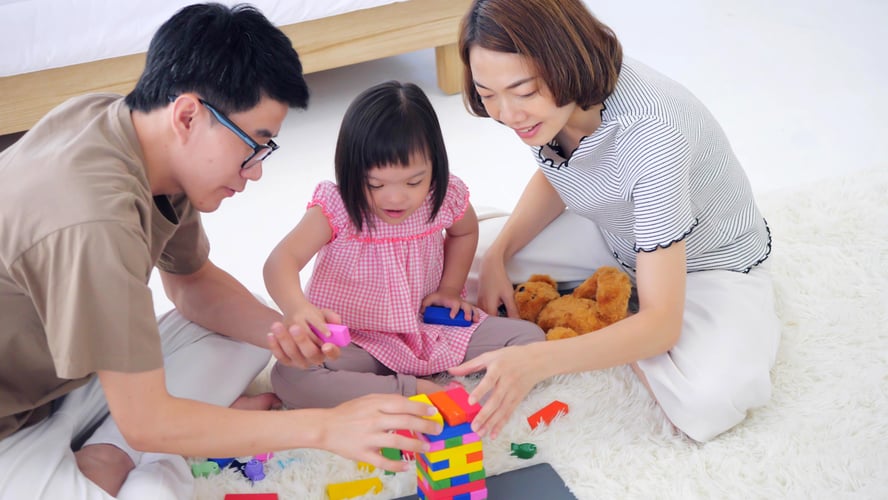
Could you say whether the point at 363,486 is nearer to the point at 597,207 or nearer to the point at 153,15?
the point at 597,207

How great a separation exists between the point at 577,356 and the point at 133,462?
65 cm

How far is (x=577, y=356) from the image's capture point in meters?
1.31

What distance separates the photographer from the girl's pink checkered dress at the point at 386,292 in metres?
1.59

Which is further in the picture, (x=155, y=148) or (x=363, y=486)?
(x=363, y=486)

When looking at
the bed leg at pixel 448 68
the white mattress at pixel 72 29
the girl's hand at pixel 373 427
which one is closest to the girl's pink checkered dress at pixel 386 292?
the girl's hand at pixel 373 427

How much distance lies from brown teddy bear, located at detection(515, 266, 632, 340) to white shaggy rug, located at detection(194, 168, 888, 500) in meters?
0.09

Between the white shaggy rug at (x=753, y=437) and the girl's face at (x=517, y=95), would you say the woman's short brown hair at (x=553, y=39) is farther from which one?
the white shaggy rug at (x=753, y=437)

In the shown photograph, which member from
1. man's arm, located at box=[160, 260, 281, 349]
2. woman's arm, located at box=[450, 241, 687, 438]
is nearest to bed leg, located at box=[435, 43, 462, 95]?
man's arm, located at box=[160, 260, 281, 349]

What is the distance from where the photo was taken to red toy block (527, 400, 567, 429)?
1463 mm

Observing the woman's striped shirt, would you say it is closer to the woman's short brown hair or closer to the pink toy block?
the woman's short brown hair

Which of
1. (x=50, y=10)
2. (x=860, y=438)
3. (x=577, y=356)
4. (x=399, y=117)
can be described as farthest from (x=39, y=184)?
(x=50, y=10)

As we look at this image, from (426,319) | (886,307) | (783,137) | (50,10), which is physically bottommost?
(783,137)

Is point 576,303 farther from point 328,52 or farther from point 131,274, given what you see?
point 328,52

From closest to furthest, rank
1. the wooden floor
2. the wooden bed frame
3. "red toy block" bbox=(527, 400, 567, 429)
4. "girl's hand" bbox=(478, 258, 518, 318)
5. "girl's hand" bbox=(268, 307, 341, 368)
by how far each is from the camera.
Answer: "girl's hand" bbox=(268, 307, 341, 368) < "red toy block" bbox=(527, 400, 567, 429) < "girl's hand" bbox=(478, 258, 518, 318) < the wooden bed frame < the wooden floor
